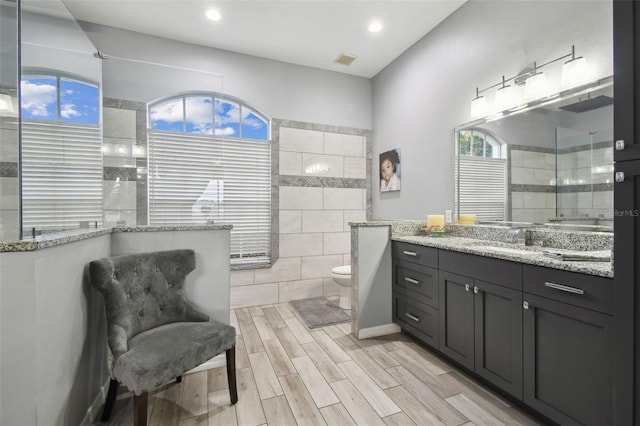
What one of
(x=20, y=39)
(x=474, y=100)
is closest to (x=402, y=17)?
(x=474, y=100)

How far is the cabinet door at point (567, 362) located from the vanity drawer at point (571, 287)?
0.03m

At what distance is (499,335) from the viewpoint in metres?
1.74

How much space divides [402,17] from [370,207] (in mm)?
2280

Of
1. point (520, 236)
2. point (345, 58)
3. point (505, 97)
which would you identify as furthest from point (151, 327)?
point (345, 58)

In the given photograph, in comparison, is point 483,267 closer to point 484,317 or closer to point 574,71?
point 484,317

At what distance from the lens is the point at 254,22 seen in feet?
9.56

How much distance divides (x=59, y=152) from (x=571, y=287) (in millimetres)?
3101

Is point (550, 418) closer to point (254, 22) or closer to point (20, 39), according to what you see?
point (20, 39)

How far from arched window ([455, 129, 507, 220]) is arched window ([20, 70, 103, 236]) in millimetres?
3071

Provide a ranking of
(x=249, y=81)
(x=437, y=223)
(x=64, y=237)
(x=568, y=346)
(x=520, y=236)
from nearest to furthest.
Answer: (x=64, y=237)
(x=568, y=346)
(x=520, y=236)
(x=437, y=223)
(x=249, y=81)

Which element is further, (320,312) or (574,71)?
(320,312)

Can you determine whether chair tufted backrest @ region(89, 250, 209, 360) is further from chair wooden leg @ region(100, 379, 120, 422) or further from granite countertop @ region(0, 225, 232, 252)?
chair wooden leg @ region(100, 379, 120, 422)

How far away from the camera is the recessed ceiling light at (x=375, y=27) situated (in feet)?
9.58

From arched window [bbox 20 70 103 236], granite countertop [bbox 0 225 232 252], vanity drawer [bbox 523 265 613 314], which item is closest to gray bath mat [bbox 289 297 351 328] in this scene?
granite countertop [bbox 0 225 232 252]
